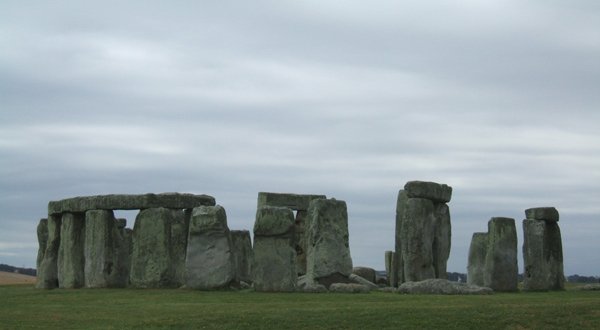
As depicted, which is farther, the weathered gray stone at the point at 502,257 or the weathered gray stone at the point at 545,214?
the weathered gray stone at the point at 545,214

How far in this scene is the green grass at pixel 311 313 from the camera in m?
17.4

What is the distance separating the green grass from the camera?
17.4 meters

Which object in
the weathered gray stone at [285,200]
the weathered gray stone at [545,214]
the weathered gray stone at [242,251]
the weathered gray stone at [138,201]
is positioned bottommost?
the weathered gray stone at [242,251]

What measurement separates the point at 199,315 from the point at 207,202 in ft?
37.4

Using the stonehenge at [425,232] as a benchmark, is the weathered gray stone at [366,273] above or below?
below

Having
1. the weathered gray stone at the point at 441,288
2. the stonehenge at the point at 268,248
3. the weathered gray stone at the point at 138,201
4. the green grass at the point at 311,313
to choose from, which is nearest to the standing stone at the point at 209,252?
the stonehenge at the point at 268,248

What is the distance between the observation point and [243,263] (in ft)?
101

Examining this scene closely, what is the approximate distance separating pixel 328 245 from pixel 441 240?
480 centimetres

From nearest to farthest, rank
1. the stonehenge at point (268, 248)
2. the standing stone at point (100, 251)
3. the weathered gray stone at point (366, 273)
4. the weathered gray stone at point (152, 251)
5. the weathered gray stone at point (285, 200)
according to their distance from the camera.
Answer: the stonehenge at point (268, 248) → the weathered gray stone at point (152, 251) → the standing stone at point (100, 251) → the weathered gray stone at point (366, 273) → the weathered gray stone at point (285, 200)

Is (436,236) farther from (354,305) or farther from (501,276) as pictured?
(354,305)

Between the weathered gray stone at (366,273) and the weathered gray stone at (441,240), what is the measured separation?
3.83 meters

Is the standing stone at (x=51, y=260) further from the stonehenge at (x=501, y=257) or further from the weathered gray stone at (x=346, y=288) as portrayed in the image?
the stonehenge at (x=501, y=257)

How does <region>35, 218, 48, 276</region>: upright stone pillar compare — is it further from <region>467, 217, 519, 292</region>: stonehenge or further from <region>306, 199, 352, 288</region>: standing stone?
<region>467, 217, 519, 292</region>: stonehenge

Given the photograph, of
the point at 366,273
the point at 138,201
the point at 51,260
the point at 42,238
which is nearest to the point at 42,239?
the point at 42,238
